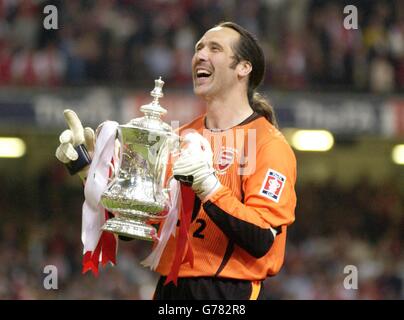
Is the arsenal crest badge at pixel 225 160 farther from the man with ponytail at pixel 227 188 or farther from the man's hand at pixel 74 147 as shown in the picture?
the man's hand at pixel 74 147

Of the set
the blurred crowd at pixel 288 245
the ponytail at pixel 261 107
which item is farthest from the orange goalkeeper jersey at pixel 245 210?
the blurred crowd at pixel 288 245

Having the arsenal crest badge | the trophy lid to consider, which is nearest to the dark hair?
the arsenal crest badge

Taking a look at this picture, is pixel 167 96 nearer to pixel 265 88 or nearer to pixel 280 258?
pixel 265 88

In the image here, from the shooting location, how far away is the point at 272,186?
4066 millimetres

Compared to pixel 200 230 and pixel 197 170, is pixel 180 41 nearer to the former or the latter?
pixel 200 230

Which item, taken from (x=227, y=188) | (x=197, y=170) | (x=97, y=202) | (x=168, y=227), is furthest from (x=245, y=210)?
(x=97, y=202)

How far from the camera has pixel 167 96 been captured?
10422 millimetres

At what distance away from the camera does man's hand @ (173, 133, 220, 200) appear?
12.9 ft

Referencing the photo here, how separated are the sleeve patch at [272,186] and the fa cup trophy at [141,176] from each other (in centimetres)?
35

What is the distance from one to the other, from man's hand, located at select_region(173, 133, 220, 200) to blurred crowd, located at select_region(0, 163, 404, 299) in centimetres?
571

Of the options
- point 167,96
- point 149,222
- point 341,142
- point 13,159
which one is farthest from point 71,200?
point 149,222

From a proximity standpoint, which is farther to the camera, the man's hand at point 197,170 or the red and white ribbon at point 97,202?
the red and white ribbon at point 97,202

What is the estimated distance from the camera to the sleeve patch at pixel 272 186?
13.3 ft

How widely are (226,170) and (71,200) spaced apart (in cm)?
759
